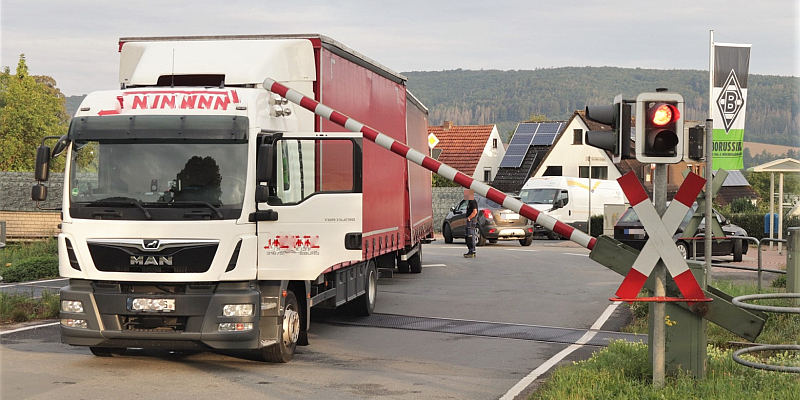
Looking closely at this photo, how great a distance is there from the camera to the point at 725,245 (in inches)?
997

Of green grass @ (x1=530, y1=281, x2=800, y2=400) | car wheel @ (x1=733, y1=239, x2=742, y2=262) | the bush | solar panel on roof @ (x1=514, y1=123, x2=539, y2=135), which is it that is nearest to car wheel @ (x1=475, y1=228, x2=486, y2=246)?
car wheel @ (x1=733, y1=239, x2=742, y2=262)

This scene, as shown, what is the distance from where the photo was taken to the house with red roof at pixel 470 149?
73.1 metres

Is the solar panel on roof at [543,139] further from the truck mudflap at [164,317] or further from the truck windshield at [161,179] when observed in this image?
the truck mudflap at [164,317]

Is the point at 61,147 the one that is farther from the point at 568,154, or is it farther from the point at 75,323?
the point at 568,154

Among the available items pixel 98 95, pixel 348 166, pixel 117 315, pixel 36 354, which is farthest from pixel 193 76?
pixel 36 354

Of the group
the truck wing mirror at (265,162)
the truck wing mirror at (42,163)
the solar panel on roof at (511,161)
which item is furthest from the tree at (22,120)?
the truck wing mirror at (265,162)

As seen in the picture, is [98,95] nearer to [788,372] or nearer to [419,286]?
[788,372]

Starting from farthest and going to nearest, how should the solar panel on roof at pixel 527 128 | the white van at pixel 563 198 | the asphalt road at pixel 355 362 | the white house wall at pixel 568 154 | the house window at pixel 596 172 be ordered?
the solar panel on roof at pixel 527 128 < the white house wall at pixel 568 154 < the house window at pixel 596 172 < the white van at pixel 563 198 < the asphalt road at pixel 355 362

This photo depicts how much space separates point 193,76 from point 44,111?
39.7 meters

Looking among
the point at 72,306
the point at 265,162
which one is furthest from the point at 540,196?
the point at 72,306

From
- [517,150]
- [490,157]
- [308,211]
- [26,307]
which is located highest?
[517,150]

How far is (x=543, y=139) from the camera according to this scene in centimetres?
7075

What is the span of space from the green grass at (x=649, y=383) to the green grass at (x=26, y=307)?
7.67m

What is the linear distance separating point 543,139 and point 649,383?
6375cm
